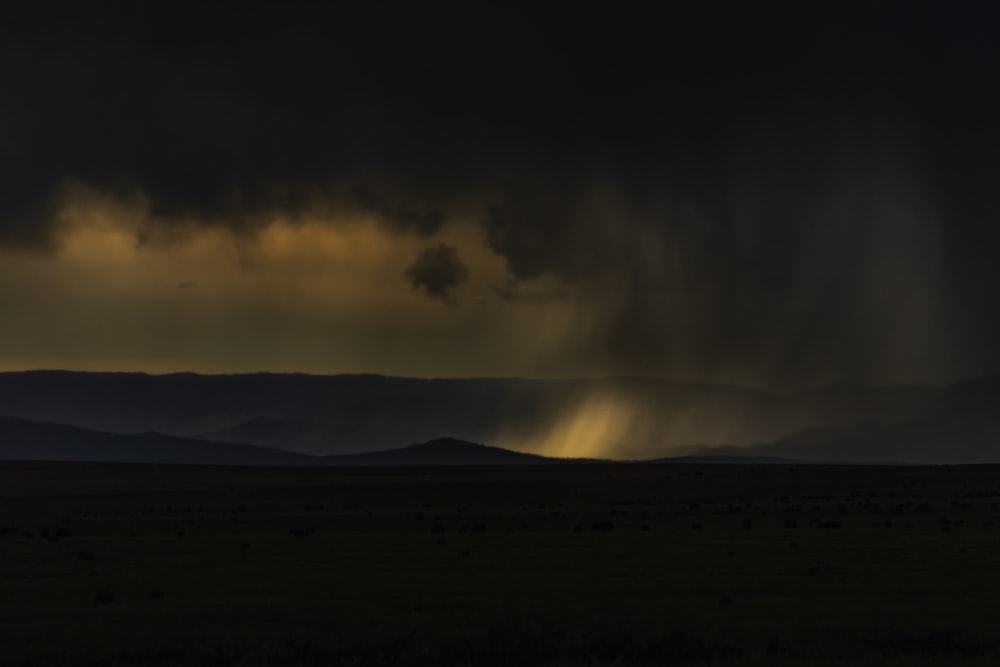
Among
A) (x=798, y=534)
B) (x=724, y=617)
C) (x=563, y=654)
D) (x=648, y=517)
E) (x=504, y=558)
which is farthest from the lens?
(x=648, y=517)

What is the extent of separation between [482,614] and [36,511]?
69.6m

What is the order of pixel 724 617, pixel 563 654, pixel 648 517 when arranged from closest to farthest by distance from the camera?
pixel 563 654
pixel 724 617
pixel 648 517

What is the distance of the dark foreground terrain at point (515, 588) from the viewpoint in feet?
84.1

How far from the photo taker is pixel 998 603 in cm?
3209

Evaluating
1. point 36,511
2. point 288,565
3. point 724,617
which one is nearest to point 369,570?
point 288,565

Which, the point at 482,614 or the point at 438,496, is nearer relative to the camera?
the point at 482,614

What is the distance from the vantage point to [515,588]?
3681cm

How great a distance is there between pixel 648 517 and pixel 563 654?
155ft

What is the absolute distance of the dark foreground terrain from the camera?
25625mm

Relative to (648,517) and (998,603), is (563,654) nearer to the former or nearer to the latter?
(998,603)

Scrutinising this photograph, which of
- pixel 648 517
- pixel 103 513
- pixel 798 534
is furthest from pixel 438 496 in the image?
pixel 798 534

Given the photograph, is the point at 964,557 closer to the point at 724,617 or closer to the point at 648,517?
the point at 724,617

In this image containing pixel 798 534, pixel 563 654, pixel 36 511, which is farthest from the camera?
pixel 36 511

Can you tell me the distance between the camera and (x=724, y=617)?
30297 mm
